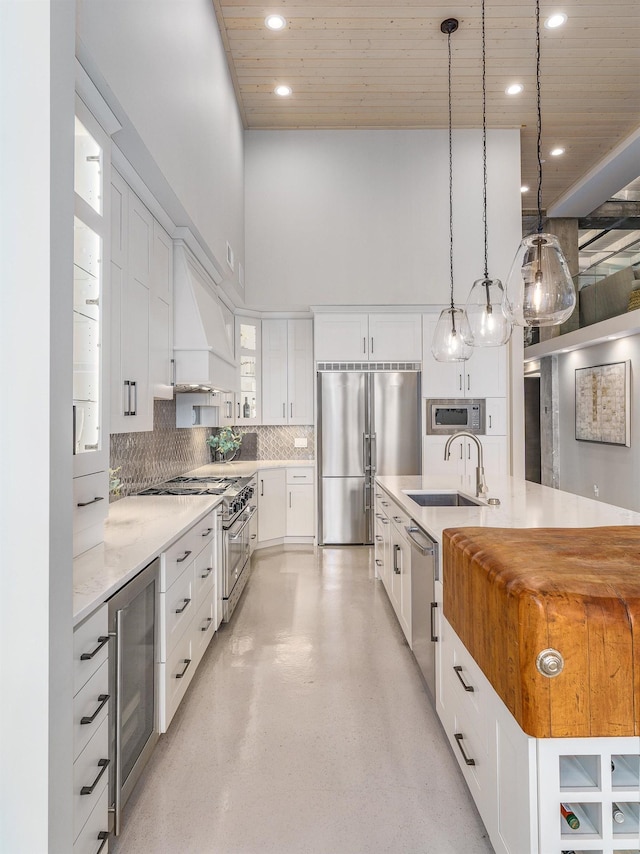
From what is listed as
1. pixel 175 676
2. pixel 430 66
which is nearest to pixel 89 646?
pixel 175 676

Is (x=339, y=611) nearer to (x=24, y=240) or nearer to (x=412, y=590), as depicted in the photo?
(x=412, y=590)

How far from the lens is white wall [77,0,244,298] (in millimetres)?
2023

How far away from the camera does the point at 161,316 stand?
330cm

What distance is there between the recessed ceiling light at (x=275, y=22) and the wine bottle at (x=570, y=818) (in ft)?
16.5

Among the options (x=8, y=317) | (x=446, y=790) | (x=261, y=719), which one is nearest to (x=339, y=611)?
(x=261, y=719)

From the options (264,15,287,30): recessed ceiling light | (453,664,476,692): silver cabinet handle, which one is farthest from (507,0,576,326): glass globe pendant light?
(264,15,287,30): recessed ceiling light

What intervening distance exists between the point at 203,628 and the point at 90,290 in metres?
1.88

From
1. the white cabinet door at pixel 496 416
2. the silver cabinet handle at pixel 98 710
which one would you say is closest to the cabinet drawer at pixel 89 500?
the silver cabinet handle at pixel 98 710

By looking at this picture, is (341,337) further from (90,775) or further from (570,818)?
(570,818)

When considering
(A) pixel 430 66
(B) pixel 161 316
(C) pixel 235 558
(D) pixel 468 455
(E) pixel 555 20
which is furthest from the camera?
(D) pixel 468 455

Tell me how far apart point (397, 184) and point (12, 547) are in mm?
5792

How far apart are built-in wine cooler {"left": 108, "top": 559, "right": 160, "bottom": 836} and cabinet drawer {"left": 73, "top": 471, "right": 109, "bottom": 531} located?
0.29 m

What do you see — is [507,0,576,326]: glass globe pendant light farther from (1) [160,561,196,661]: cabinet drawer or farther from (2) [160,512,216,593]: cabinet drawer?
(1) [160,561,196,661]: cabinet drawer

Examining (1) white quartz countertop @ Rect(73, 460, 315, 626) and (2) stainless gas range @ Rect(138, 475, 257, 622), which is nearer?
(1) white quartz countertop @ Rect(73, 460, 315, 626)
